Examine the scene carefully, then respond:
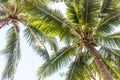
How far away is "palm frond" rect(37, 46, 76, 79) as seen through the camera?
1125 centimetres

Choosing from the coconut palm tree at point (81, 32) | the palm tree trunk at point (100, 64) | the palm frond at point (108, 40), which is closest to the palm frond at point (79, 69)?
the coconut palm tree at point (81, 32)

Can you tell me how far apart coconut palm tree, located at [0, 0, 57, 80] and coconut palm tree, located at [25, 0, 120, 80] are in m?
0.91

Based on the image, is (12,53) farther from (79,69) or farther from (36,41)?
(79,69)

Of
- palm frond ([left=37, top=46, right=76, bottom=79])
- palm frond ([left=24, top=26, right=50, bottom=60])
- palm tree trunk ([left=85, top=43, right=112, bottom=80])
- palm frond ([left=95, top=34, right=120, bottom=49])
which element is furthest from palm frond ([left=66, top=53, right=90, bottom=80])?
palm tree trunk ([left=85, top=43, right=112, bottom=80])

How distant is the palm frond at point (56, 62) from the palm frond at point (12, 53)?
1.27 meters

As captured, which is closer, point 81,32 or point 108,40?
point 81,32

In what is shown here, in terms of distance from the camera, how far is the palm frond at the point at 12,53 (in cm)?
1181

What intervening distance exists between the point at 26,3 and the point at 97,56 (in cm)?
305

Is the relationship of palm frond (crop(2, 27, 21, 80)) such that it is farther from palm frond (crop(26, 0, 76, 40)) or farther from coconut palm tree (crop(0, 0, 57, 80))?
palm frond (crop(26, 0, 76, 40))

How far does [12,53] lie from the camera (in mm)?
12406

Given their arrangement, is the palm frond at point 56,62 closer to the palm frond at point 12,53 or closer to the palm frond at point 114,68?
the palm frond at point 12,53

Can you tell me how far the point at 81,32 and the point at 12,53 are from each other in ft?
11.3

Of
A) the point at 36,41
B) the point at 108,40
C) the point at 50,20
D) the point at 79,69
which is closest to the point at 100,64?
the point at 108,40

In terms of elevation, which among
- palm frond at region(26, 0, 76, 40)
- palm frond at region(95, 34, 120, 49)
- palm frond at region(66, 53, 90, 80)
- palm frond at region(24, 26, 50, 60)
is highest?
palm frond at region(26, 0, 76, 40)
